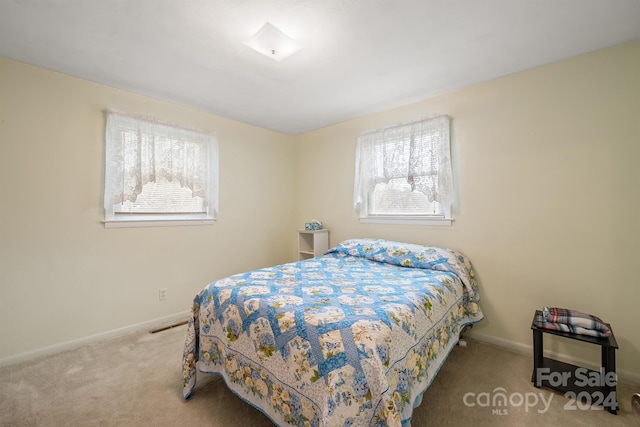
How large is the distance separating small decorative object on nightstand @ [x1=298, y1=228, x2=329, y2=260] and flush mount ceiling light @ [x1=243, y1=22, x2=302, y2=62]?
6.88 ft

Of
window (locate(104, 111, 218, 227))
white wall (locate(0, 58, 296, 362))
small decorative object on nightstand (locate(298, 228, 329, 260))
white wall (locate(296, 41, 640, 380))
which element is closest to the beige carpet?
white wall (locate(0, 58, 296, 362))

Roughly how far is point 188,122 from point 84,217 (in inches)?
54.2

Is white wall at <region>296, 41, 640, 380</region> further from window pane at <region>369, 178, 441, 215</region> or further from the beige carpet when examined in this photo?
the beige carpet

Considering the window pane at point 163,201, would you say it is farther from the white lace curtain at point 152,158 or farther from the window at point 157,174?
the white lace curtain at point 152,158

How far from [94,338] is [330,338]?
8.16ft

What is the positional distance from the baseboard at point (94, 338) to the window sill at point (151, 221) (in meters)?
0.98

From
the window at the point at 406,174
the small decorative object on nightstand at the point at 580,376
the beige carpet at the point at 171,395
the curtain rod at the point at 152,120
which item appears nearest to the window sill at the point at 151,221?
the curtain rod at the point at 152,120

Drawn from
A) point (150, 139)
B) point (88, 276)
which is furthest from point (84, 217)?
point (150, 139)

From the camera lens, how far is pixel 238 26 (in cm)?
171

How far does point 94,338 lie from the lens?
7.93ft

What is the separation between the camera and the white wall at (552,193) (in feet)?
6.20

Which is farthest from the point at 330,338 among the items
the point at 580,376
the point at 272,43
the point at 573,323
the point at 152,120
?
the point at 152,120

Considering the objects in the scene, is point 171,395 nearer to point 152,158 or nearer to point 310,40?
point 152,158

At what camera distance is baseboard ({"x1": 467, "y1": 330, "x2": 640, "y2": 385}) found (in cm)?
186
